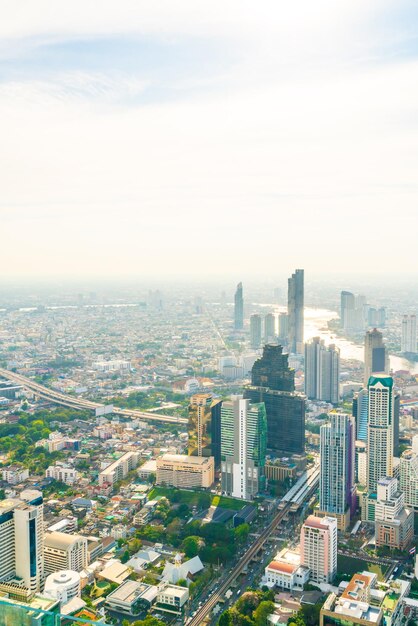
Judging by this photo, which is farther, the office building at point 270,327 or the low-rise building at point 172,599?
the office building at point 270,327

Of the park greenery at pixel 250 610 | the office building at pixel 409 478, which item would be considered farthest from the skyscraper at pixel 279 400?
the park greenery at pixel 250 610

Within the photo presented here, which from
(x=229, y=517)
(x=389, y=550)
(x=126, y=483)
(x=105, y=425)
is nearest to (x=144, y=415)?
(x=105, y=425)

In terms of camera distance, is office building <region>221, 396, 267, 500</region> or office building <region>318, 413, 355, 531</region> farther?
office building <region>221, 396, 267, 500</region>

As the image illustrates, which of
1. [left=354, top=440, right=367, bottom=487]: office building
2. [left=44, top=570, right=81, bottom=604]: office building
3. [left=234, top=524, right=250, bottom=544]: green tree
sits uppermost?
[left=354, top=440, right=367, bottom=487]: office building

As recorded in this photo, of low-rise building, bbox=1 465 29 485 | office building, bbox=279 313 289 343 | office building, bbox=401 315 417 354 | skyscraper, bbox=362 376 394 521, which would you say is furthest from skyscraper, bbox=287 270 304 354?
low-rise building, bbox=1 465 29 485

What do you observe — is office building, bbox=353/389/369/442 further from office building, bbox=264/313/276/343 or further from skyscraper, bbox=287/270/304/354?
office building, bbox=264/313/276/343

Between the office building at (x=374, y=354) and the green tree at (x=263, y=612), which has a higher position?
the office building at (x=374, y=354)

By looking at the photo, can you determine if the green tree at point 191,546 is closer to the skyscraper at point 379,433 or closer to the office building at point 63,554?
the office building at point 63,554

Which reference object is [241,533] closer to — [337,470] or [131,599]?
[337,470]

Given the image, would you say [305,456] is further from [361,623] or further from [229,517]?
[361,623]
